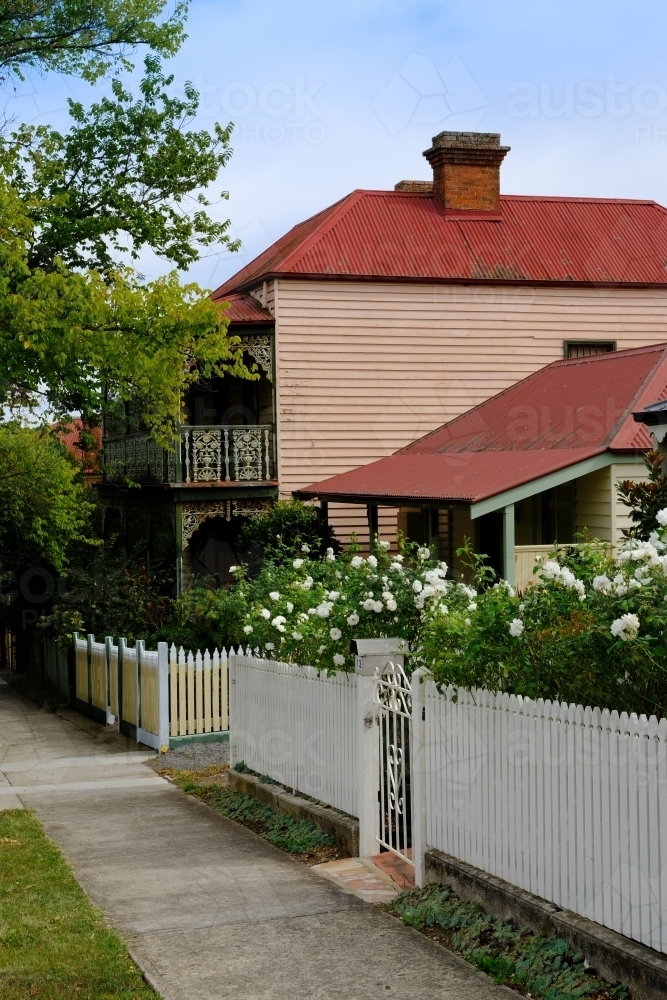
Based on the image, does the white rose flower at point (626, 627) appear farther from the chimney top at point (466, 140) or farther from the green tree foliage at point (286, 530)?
the chimney top at point (466, 140)

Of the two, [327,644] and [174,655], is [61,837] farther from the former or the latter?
[174,655]

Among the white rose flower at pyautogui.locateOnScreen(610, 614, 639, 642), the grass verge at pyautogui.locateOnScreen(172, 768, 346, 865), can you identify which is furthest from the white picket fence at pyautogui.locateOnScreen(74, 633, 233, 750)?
the white rose flower at pyautogui.locateOnScreen(610, 614, 639, 642)

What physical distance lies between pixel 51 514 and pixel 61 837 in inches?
487

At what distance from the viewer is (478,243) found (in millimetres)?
25625

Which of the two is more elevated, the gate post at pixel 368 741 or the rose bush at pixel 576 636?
the rose bush at pixel 576 636

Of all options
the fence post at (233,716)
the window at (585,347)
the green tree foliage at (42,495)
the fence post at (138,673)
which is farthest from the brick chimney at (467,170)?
the fence post at (233,716)

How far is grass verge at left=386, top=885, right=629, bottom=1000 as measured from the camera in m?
6.46

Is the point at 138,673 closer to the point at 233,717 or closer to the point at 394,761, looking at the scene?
the point at 233,717

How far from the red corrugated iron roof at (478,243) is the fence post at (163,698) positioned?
389 inches

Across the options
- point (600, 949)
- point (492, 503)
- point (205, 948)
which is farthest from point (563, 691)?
point (492, 503)

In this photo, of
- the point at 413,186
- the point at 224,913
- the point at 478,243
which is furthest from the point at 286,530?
the point at 224,913

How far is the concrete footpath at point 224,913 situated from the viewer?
679cm

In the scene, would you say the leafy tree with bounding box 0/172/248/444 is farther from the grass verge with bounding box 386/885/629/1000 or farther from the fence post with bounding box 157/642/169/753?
the grass verge with bounding box 386/885/629/1000

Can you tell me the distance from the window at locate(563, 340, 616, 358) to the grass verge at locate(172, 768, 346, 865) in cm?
1441
